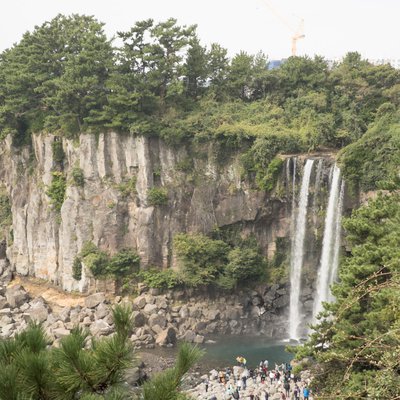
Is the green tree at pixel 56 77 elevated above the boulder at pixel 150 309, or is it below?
above

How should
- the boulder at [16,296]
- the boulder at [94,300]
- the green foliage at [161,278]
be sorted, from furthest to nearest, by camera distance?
the boulder at [16,296] < the green foliage at [161,278] < the boulder at [94,300]

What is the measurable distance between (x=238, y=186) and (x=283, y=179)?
3.14 m

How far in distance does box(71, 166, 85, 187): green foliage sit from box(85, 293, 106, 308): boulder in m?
7.85

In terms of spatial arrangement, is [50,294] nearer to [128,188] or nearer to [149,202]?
[128,188]

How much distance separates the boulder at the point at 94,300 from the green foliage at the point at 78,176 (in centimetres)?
785

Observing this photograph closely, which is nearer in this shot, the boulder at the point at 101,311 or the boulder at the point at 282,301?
the boulder at the point at 101,311

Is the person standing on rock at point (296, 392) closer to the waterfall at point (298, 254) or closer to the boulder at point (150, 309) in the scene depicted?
the waterfall at point (298, 254)

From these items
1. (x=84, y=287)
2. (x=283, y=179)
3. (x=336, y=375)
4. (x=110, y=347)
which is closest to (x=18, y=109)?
(x=84, y=287)

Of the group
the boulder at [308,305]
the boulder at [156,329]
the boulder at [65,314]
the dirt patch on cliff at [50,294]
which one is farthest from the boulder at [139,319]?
the boulder at [308,305]

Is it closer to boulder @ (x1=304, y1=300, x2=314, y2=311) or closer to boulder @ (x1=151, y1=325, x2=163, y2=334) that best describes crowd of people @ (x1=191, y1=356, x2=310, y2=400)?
boulder @ (x1=151, y1=325, x2=163, y2=334)

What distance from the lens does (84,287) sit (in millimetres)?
40188

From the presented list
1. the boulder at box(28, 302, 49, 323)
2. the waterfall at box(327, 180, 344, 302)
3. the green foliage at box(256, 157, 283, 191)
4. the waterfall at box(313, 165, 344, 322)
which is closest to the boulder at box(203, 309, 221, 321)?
the waterfall at box(313, 165, 344, 322)

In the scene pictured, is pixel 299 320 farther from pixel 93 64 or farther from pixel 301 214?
pixel 93 64

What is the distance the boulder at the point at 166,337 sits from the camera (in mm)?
34281
